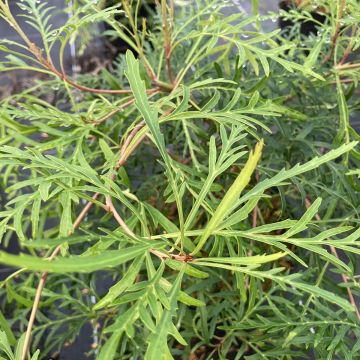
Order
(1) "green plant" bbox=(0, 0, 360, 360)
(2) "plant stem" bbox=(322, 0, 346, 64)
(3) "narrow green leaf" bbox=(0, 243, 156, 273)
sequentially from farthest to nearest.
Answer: (2) "plant stem" bbox=(322, 0, 346, 64) → (1) "green plant" bbox=(0, 0, 360, 360) → (3) "narrow green leaf" bbox=(0, 243, 156, 273)

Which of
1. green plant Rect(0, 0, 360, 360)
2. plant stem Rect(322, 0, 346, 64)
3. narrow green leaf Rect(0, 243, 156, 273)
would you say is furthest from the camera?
plant stem Rect(322, 0, 346, 64)

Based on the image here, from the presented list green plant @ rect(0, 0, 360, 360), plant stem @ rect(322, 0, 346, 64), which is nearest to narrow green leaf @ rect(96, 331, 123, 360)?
green plant @ rect(0, 0, 360, 360)

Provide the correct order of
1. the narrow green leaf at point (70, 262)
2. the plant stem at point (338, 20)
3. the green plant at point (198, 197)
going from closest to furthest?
1. the narrow green leaf at point (70, 262)
2. the green plant at point (198, 197)
3. the plant stem at point (338, 20)

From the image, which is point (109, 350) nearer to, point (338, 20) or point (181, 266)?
point (181, 266)

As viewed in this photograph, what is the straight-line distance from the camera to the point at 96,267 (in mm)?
250

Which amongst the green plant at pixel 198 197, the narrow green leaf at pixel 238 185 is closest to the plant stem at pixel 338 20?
the green plant at pixel 198 197

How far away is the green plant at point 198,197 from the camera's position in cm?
33

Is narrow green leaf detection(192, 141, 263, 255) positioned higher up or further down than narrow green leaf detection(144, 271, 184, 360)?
higher up

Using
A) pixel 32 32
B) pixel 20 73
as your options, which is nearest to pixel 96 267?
pixel 20 73

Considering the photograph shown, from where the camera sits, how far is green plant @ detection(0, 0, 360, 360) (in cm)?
33

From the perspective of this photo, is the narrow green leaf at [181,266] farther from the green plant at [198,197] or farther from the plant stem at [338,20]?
the plant stem at [338,20]

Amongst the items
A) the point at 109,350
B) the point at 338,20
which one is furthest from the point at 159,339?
the point at 338,20

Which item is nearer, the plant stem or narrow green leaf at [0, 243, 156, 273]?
narrow green leaf at [0, 243, 156, 273]

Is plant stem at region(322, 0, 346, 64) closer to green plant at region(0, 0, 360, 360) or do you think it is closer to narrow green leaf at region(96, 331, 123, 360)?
green plant at region(0, 0, 360, 360)
